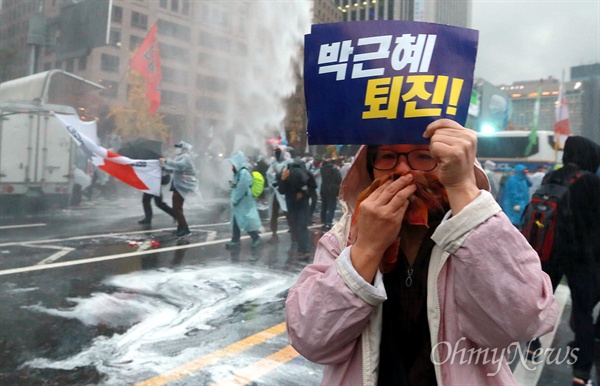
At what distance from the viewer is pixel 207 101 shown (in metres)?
28.1

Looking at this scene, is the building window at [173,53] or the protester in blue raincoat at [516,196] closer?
the protester in blue raincoat at [516,196]

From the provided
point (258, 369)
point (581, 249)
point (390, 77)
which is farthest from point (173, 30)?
point (390, 77)

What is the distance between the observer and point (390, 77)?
1.46 metres

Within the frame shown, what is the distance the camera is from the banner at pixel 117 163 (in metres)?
9.04

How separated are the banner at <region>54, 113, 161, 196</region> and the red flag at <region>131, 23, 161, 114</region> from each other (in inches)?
282

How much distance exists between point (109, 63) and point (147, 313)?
Result: 27774 mm

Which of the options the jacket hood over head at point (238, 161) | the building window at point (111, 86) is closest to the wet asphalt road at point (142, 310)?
the jacket hood over head at point (238, 161)

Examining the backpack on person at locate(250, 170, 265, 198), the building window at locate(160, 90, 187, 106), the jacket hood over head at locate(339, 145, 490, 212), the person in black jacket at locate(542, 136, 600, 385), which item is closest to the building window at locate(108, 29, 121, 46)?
the building window at locate(160, 90, 187, 106)

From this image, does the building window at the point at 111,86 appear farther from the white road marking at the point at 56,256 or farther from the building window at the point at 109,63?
the white road marking at the point at 56,256

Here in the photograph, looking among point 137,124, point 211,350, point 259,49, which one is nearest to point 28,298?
point 211,350

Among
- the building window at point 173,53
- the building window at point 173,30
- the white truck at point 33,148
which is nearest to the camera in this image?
the white truck at point 33,148

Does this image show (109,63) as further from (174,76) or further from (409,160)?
(409,160)

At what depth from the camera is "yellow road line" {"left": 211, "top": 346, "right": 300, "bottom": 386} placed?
11.8 feet

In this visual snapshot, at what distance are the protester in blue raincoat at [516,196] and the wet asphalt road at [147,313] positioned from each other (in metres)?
2.78
